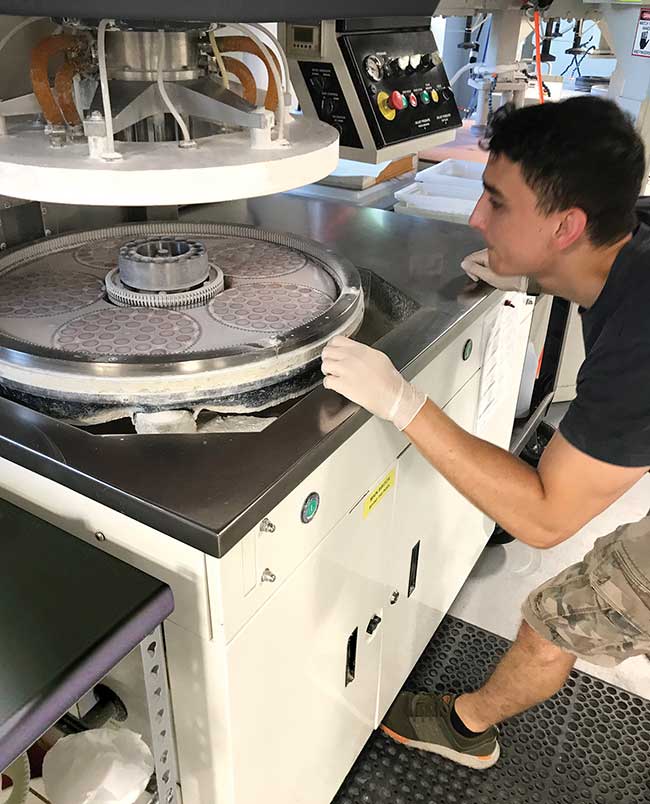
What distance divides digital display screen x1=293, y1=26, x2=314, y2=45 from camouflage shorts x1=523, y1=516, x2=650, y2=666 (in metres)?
1.26

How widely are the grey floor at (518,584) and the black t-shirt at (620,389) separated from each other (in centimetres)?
108

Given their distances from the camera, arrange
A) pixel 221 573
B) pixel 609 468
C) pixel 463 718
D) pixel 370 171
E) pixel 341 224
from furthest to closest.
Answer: pixel 370 171, pixel 341 224, pixel 463 718, pixel 609 468, pixel 221 573

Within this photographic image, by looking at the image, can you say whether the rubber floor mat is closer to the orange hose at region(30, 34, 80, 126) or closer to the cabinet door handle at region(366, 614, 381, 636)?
the cabinet door handle at region(366, 614, 381, 636)

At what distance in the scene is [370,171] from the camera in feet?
7.28

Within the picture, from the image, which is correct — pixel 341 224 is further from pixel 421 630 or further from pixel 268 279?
pixel 421 630

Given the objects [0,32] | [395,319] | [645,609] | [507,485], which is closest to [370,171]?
[395,319]

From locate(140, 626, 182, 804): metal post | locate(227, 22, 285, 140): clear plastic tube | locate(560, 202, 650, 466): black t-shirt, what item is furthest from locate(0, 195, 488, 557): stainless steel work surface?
locate(227, 22, 285, 140): clear plastic tube

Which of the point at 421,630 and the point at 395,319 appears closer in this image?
the point at 395,319

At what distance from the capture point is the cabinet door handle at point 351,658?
137 cm

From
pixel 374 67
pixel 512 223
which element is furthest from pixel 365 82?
pixel 512 223

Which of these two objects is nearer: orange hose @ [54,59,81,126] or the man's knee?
orange hose @ [54,59,81,126]

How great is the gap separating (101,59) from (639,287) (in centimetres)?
89

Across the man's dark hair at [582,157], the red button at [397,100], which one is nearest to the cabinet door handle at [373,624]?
the man's dark hair at [582,157]

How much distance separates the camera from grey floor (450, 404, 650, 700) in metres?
1.96
